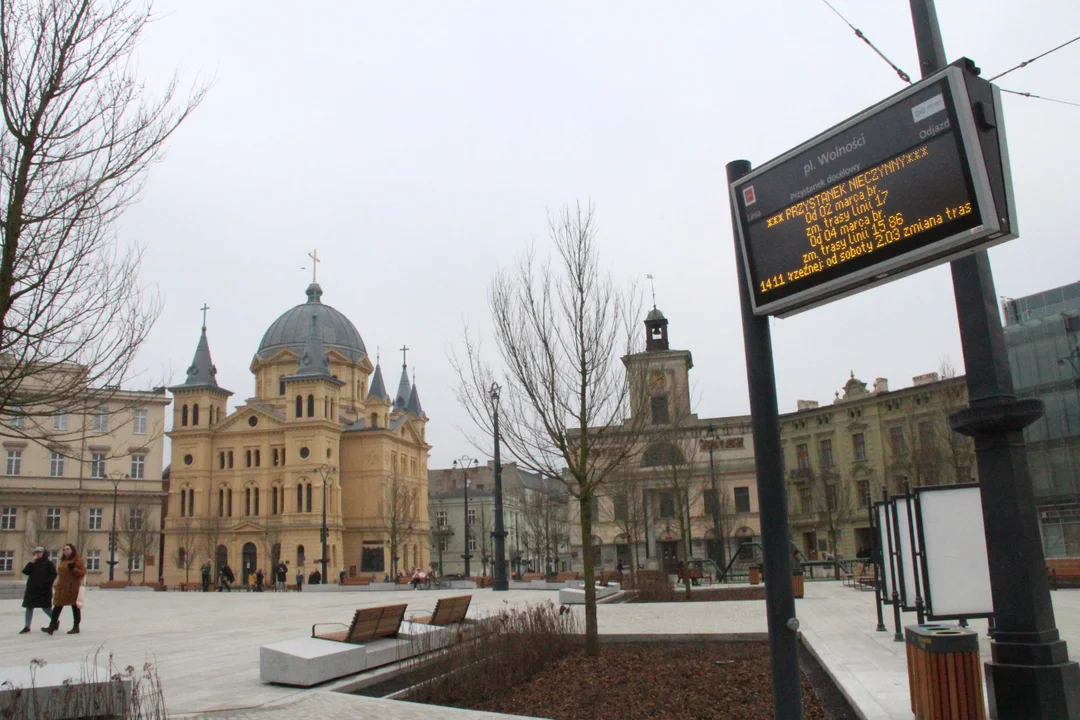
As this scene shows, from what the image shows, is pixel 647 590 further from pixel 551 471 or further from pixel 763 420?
pixel 763 420

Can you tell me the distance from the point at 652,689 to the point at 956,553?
3621 mm

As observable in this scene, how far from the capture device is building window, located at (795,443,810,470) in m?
55.2

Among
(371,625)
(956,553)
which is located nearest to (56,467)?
(371,625)

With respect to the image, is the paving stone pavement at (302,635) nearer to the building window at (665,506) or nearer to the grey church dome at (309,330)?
the building window at (665,506)

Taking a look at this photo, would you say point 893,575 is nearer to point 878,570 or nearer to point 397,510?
point 878,570

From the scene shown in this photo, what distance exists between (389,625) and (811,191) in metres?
9.19

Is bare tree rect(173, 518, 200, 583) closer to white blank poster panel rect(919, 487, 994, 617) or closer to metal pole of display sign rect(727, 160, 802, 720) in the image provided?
white blank poster panel rect(919, 487, 994, 617)

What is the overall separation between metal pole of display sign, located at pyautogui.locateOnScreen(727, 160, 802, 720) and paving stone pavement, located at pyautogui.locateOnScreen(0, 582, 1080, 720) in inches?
94.7

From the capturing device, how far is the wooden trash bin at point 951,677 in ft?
19.7

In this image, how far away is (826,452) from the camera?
177ft

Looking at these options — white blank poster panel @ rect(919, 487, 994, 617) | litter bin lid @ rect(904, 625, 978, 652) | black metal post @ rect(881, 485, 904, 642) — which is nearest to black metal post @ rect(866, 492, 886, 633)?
black metal post @ rect(881, 485, 904, 642)

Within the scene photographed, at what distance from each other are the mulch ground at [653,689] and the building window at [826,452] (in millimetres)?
44399

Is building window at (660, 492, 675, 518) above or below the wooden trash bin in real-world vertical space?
above

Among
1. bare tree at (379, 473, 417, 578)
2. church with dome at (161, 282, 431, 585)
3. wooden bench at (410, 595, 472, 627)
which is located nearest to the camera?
wooden bench at (410, 595, 472, 627)
